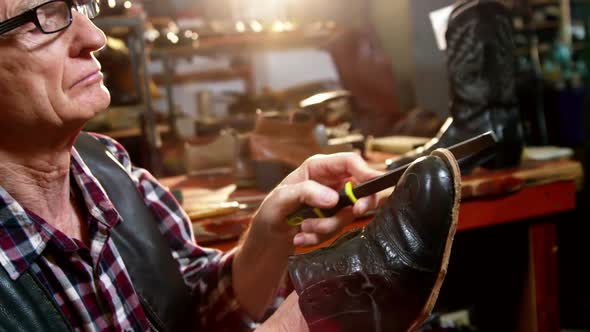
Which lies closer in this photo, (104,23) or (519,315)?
(519,315)

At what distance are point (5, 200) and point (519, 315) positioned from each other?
1.23m

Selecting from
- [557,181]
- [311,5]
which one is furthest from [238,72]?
[557,181]

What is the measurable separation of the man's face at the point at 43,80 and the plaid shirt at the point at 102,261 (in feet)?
0.52

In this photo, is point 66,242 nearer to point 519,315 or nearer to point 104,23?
point 519,315

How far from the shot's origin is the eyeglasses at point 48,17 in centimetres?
88

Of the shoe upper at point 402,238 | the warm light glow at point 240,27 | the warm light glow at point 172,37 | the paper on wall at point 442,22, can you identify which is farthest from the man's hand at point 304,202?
the warm light glow at point 240,27

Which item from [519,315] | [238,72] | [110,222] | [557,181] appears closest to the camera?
[110,222]

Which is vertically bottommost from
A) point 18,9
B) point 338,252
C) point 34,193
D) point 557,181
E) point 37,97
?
point 557,181

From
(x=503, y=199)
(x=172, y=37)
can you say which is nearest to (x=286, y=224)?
(x=503, y=199)

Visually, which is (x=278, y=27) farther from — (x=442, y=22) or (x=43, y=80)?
(x=43, y=80)

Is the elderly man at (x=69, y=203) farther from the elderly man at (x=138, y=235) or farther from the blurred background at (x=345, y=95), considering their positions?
the blurred background at (x=345, y=95)

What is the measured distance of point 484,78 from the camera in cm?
164

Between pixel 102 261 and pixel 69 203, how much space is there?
0.14 meters

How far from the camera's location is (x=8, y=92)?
0.90 meters
